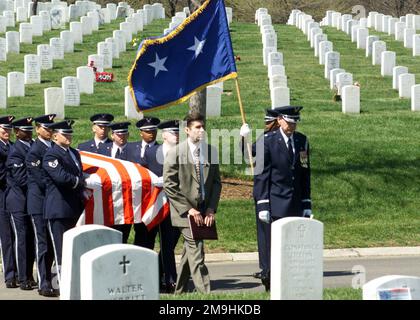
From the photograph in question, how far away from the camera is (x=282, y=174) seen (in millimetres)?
12352

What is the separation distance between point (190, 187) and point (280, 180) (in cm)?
111

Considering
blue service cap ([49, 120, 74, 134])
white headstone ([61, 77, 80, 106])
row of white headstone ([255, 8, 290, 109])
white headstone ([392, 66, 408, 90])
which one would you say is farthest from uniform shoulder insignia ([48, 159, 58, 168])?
white headstone ([392, 66, 408, 90])

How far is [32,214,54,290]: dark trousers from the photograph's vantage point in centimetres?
1238

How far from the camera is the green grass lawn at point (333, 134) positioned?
1647 cm

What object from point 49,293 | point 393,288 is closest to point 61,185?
point 49,293

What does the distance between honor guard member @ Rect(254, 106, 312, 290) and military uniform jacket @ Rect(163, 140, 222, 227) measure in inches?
29.5

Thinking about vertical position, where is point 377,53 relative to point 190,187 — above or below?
above

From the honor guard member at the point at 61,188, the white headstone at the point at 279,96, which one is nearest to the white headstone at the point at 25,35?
the white headstone at the point at 279,96

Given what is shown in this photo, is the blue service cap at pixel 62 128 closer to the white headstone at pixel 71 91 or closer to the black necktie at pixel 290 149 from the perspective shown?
the black necktie at pixel 290 149

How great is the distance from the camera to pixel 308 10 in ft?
198

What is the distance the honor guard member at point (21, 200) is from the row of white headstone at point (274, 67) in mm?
11051

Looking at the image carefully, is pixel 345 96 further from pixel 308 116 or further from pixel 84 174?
pixel 84 174

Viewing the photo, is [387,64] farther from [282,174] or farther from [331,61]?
[282,174]

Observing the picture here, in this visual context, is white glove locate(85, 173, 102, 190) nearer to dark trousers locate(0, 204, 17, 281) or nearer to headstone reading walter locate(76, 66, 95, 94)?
dark trousers locate(0, 204, 17, 281)
